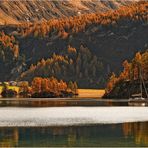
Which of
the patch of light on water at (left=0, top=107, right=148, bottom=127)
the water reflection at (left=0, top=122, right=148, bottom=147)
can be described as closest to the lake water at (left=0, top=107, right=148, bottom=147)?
the water reflection at (left=0, top=122, right=148, bottom=147)

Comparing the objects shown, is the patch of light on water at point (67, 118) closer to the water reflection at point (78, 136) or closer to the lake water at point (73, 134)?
the lake water at point (73, 134)

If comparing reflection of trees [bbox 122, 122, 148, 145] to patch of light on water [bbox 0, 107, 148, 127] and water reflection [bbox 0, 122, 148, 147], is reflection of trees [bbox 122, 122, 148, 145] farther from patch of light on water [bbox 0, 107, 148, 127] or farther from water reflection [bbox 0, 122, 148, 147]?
patch of light on water [bbox 0, 107, 148, 127]

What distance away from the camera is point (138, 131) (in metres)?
87.2

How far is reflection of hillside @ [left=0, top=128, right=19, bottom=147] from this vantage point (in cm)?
7226

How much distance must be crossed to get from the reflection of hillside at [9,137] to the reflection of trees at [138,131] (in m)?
18.3

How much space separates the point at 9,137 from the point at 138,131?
897 inches

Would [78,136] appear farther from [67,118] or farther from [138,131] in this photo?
[67,118]

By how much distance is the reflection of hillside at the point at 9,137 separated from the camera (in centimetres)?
7226

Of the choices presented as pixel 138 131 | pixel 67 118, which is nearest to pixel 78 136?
pixel 138 131

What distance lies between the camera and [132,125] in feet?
324

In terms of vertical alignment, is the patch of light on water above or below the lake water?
below

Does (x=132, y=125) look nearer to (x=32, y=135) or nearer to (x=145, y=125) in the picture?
(x=145, y=125)

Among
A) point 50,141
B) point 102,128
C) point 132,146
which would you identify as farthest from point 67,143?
point 102,128

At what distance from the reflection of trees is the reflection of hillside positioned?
1825 centimetres
